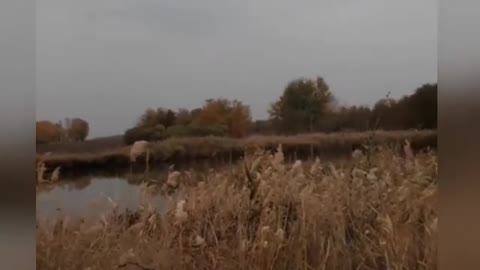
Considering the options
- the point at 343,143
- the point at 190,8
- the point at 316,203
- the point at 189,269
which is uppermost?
the point at 190,8

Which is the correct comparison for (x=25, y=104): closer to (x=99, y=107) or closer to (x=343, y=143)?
(x=99, y=107)

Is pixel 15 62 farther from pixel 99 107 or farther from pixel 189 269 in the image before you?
pixel 189 269

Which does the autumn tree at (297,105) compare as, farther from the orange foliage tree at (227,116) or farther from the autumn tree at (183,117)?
the autumn tree at (183,117)

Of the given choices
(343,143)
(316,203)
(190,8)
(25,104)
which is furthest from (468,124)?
(25,104)

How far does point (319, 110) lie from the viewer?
1582 millimetres

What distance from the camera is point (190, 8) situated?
1564 mm

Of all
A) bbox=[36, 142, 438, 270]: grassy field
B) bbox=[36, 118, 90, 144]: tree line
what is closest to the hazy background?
bbox=[36, 118, 90, 144]: tree line

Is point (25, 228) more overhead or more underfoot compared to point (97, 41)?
more underfoot

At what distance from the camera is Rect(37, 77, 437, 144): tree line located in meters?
1.55

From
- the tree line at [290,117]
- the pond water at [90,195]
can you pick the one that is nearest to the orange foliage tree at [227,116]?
the tree line at [290,117]

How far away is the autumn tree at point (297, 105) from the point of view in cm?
157

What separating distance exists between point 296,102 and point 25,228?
655 mm

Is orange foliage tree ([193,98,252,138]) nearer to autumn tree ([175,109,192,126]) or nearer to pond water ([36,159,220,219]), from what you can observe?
autumn tree ([175,109,192,126])

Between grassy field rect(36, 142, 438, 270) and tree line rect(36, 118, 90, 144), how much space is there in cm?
19
